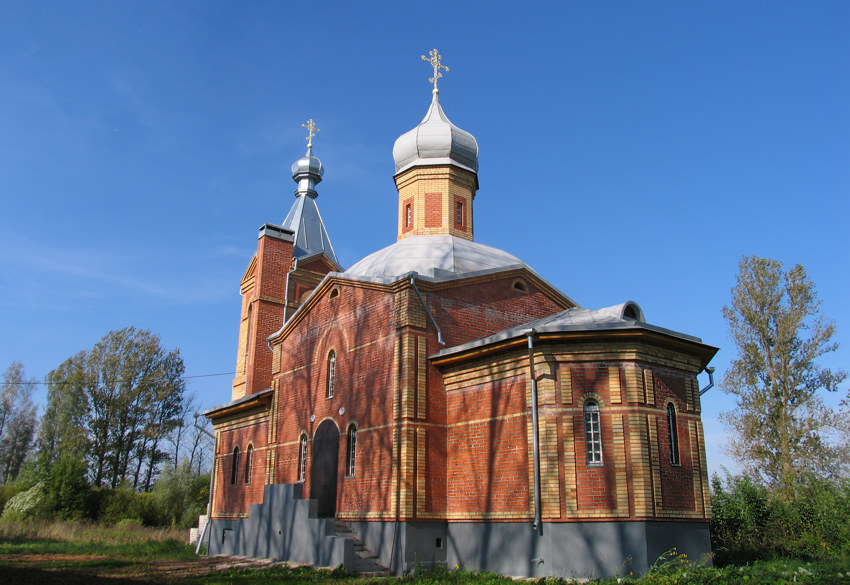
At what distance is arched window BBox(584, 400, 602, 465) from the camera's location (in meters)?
11.4

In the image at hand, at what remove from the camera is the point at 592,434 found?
11547mm

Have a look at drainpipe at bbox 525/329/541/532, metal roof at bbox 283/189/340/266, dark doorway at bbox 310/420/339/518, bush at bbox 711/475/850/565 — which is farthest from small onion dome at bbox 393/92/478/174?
bush at bbox 711/475/850/565

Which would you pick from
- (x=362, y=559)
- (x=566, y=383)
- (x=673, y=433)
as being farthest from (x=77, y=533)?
(x=673, y=433)

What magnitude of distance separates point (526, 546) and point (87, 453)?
1026 inches

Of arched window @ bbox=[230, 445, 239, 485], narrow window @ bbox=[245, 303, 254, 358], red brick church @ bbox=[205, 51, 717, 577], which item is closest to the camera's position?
red brick church @ bbox=[205, 51, 717, 577]

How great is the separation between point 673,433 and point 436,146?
10.2m

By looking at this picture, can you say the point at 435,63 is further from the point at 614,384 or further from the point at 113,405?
the point at 113,405

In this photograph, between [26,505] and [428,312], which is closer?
[428,312]

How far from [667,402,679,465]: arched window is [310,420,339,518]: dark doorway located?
23.6ft

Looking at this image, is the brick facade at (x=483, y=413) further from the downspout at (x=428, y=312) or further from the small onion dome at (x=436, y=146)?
the small onion dome at (x=436, y=146)

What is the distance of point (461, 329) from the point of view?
563 inches

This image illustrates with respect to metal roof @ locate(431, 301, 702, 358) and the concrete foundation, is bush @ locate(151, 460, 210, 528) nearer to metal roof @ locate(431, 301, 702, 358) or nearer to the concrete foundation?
the concrete foundation

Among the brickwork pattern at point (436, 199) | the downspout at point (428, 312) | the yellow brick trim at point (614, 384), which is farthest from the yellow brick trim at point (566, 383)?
the brickwork pattern at point (436, 199)

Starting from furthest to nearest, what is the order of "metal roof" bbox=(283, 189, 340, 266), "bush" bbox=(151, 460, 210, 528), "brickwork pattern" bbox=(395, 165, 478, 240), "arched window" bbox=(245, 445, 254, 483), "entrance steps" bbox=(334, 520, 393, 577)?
"bush" bbox=(151, 460, 210, 528) → "metal roof" bbox=(283, 189, 340, 266) → "arched window" bbox=(245, 445, 254, 483) → "brickwork pattern" bbox=(395, 165, 478, 240) → "entrance steps" bbox=(334, 520, 393, 577)
